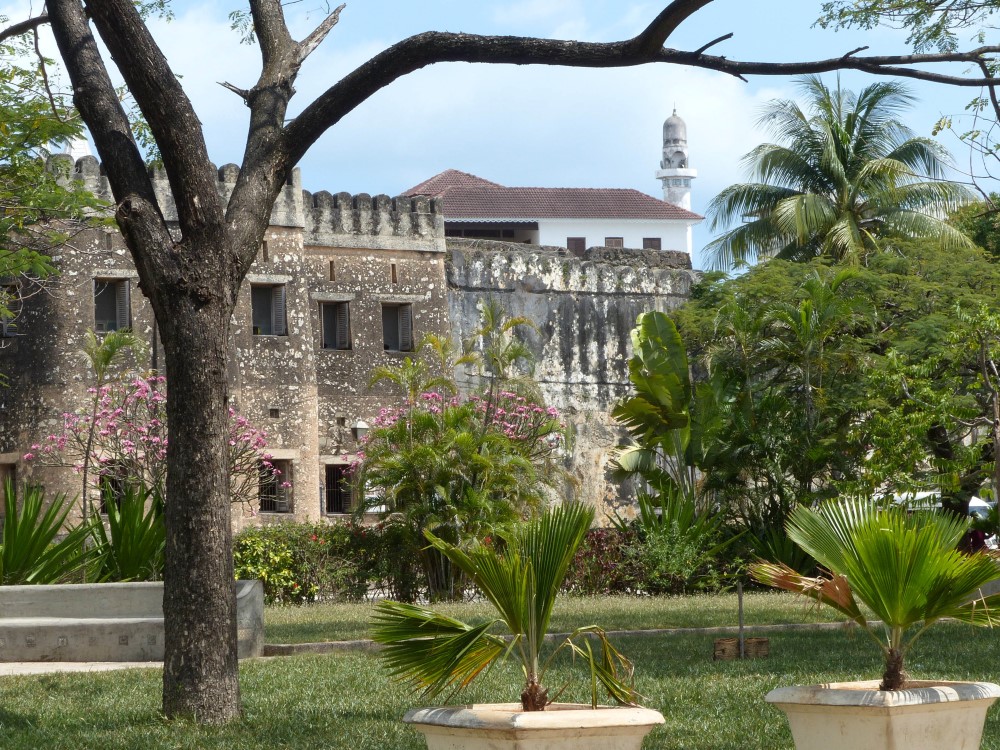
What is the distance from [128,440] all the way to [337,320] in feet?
17.5

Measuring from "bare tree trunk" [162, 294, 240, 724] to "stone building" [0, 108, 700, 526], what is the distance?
549 inches

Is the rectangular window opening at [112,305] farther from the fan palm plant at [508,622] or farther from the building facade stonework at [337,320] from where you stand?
the fan palm plant at [508,622]

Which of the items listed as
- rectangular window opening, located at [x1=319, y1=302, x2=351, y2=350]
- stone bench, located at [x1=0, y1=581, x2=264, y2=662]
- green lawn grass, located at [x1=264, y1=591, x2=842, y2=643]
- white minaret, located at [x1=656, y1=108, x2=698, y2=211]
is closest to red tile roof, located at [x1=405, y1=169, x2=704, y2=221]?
white minaret, located at [x1=656, y1=108, x2=698, y2=211]

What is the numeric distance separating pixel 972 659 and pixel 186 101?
664 cm

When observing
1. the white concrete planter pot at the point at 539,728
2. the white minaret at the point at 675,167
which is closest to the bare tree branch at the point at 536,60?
the white concrete planter pot at the point at 539,728

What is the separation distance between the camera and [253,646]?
10.8m

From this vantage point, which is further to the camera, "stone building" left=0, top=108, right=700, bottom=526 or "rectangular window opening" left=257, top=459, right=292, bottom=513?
"rectangular window opening" left=257, top=459, right=292, bottom=513

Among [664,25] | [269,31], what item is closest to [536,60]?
[664,25]

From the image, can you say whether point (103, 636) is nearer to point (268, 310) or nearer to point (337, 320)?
point (268, 310)

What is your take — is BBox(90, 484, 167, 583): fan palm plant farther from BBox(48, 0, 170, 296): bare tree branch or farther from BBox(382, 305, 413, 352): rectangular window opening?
BBox(382, 305, 413, 352): rectangular window opening

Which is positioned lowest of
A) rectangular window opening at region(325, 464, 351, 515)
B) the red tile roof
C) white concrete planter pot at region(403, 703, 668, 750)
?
white concrete planter pot at region(403, 703, 668, 750)

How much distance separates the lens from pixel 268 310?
23250mm

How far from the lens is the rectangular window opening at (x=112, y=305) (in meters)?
21.9

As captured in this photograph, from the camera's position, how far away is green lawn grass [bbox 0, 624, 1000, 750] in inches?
261
